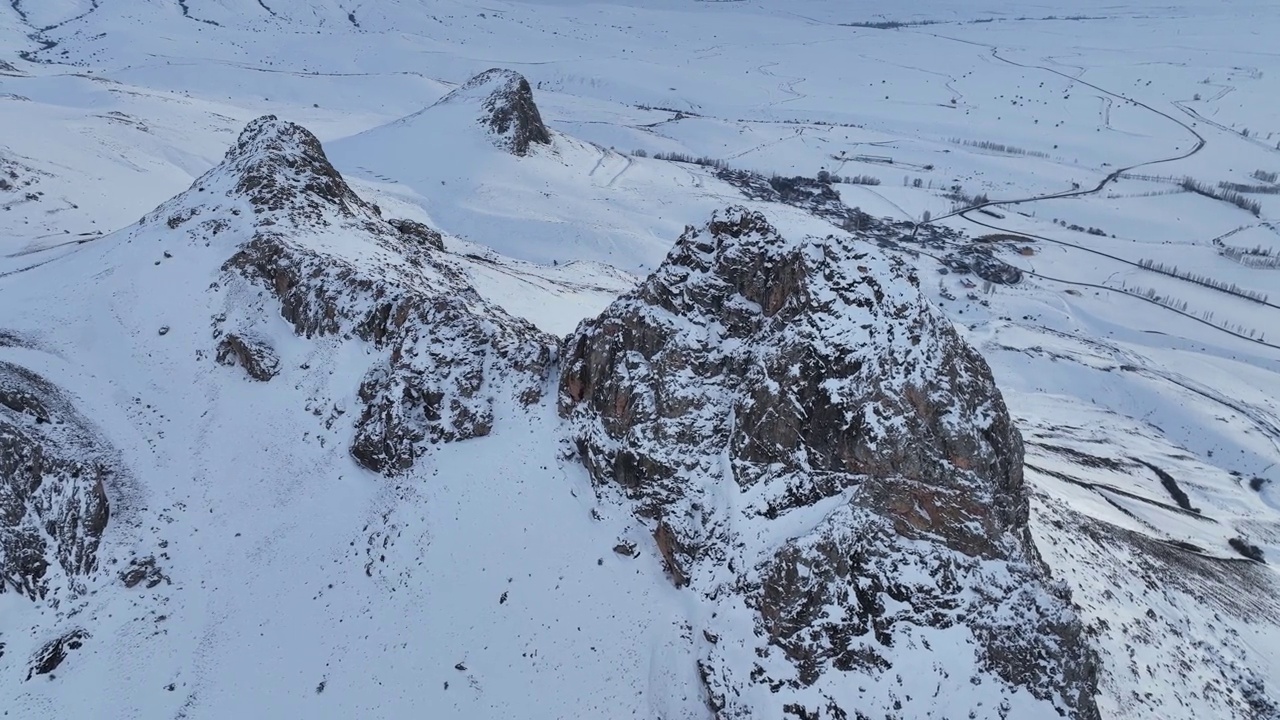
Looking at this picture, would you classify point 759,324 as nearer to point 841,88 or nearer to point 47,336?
point 47,336

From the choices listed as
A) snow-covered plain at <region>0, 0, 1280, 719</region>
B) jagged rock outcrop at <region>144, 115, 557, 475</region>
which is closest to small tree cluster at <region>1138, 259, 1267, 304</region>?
snow-covered plain at <region>0, 0, 1280, 719</region>

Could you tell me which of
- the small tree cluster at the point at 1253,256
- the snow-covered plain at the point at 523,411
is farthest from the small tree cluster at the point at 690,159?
the small tree cluster at the point at 1253,256

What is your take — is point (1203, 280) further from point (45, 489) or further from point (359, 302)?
point (45, 489)

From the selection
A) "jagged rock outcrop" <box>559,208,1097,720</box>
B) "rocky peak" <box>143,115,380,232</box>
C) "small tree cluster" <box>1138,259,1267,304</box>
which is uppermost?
"rocky peak" <box>143,115,380,232</box>

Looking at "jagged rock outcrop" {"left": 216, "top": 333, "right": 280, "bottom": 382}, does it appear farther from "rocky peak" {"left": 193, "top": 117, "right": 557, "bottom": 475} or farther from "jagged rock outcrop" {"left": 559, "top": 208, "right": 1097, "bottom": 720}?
"jagged rock outcrop" {"left": 559, "top": 208, "right": 1097, "bottom": 720}

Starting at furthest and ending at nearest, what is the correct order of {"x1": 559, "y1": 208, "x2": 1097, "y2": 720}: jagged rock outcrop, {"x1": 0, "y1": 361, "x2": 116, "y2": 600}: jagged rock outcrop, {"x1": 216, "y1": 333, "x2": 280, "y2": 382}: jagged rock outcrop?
1. {"x1": 216, "y1": 333, "x2": 280, "y2": 382}: jagged rock outcrop
2. {"x1": 0, "y1": 361, "x2": 116, "y2": 600}: jagged rock outcrop
3. {"x1": 559, "y1": 208, "x2": 1097, "y2": 720}: jagged rock outcrop

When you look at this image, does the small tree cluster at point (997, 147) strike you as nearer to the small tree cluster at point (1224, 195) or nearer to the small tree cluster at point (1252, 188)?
the small tree cluster at point (1224, 195)

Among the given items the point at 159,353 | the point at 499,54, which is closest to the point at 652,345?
the point at 159,353
